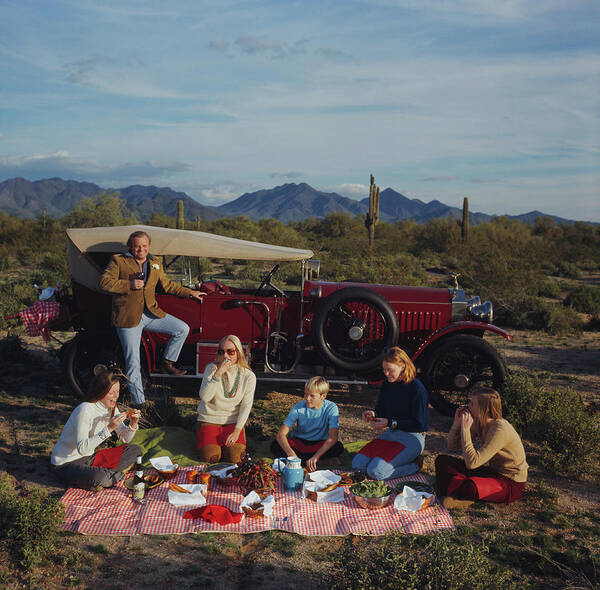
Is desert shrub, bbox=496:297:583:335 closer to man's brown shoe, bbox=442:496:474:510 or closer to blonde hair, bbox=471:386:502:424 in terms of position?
blonde hair, bbox=471:386:502:424

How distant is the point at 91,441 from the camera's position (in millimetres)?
4613

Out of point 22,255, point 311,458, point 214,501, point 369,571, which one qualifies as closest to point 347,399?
point 311,458

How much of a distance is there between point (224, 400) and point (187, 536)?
1445mm

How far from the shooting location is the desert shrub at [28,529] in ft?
11.7

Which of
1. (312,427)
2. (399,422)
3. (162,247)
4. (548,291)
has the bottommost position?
(312,427)

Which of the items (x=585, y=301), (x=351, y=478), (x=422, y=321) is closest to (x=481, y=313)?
(x=422, y=321)

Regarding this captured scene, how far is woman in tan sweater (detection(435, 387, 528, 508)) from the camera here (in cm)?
443

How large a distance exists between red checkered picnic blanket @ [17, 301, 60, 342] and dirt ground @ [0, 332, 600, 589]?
60 centimetres

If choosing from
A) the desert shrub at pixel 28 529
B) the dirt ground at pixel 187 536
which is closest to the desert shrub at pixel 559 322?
the dirt ground at pixel 187 536

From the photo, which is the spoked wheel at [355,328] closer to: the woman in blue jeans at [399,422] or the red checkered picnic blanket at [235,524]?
the woman in blue jeans at [399,422]

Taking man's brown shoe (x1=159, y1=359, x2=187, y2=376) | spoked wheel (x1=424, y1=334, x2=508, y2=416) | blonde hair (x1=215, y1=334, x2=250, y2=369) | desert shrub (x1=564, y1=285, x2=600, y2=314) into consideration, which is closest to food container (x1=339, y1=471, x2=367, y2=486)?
blonde hair (x1=215, y1=334, x2=250, y2=369)

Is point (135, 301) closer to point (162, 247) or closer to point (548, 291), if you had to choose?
point (162, 247)

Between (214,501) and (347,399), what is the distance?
310 centimetres

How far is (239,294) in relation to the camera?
699 centimetres
